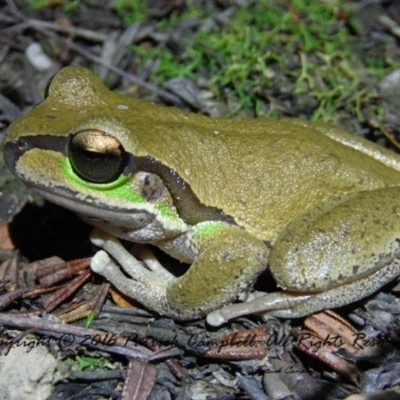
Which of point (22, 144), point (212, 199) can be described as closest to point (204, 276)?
point (212, 199)

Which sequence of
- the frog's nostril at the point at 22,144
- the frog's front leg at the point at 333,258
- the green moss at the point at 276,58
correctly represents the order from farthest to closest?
the green moss at the point at 276,58 < the frog's front leg at the point at 333,258 < the frog's nostril at the point at 22,144

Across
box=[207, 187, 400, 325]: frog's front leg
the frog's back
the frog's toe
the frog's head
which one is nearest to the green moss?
the frog's back

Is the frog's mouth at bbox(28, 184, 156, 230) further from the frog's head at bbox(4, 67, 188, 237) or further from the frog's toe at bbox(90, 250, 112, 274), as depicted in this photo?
the frog's toe at bbox(90, 250, 112, 274)

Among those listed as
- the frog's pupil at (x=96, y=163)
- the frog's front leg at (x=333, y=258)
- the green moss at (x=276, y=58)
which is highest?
the frog's pupil at (x=96, y=163)

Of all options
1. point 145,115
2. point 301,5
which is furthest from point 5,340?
point 301,5

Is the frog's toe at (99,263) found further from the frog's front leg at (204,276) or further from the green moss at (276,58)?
the green moss at (276,58)

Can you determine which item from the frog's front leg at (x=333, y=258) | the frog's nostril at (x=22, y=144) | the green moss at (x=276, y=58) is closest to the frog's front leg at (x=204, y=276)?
the frog's front leg at (x=333, y=258)

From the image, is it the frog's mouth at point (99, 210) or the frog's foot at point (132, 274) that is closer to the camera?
the frog's mouth at point (99, 210)

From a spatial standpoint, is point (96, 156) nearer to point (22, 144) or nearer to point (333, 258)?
Result: point (22, 144)
